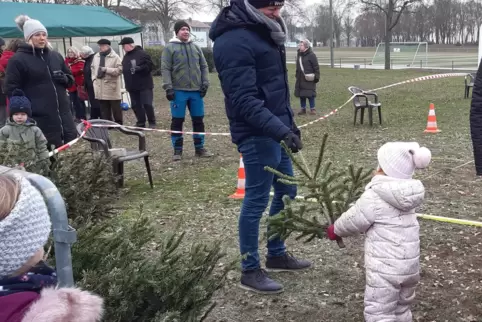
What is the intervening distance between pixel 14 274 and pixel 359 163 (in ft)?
21.8

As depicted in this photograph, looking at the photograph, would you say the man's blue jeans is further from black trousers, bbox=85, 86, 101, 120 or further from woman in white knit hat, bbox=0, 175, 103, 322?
woman in white knit hat, bbox=0, 175, 103, 322

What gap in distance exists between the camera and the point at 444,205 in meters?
5.56

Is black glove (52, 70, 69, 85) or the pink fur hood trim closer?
the pink fur hood trim

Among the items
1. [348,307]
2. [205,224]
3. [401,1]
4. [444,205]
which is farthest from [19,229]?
[401,1]

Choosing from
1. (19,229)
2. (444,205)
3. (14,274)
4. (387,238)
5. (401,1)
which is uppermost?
(401,1)

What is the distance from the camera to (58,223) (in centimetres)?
158

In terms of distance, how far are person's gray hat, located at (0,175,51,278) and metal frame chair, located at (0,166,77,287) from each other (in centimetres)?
6

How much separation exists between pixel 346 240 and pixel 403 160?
1885 millimetres

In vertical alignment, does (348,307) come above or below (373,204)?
below

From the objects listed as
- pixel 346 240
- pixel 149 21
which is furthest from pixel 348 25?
pixel 346 240

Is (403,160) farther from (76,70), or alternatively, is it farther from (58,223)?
(76,70)

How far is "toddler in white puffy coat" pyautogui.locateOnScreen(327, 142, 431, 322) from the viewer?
287 cm

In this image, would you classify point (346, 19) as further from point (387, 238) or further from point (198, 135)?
point (387, 238)

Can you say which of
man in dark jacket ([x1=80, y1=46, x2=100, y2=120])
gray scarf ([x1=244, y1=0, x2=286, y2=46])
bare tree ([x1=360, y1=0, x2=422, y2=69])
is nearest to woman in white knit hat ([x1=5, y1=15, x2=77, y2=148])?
gray scarf ([x1=244, y1=0, x2=286, y2=46])
